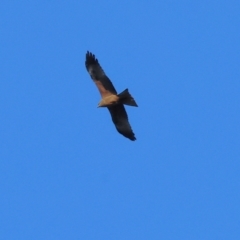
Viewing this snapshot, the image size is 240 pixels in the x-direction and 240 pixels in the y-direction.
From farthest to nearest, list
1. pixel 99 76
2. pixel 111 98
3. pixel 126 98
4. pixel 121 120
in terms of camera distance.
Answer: pixel 121 120, pixel 99 76, pixel 111 98, pixel 126 98

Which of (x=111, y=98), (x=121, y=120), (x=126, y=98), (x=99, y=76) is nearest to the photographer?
(x=126, y=98)

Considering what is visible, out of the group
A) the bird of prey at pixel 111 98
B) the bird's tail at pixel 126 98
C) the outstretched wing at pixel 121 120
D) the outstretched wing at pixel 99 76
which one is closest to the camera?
the bird's tail at pixel 126 98

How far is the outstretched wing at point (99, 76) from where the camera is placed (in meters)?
18.6

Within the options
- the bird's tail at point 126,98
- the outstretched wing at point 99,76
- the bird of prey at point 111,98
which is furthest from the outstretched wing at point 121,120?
the bird's tail at point 126,98

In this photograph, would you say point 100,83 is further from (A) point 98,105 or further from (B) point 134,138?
(B) point 134,138

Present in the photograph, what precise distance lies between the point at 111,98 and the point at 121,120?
1271 mm

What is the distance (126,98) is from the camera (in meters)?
17.7

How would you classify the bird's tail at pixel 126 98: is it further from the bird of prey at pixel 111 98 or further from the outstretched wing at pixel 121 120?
the outstretched wing at pixel 121 120

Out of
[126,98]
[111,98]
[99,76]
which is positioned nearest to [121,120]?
[111,98]

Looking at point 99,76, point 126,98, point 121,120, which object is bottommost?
point 126,98

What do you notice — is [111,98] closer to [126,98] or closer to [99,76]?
[126,98]

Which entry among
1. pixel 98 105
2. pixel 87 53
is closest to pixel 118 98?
pixel 98 105

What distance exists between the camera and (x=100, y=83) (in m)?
18.8

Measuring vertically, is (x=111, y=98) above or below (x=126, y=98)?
above
